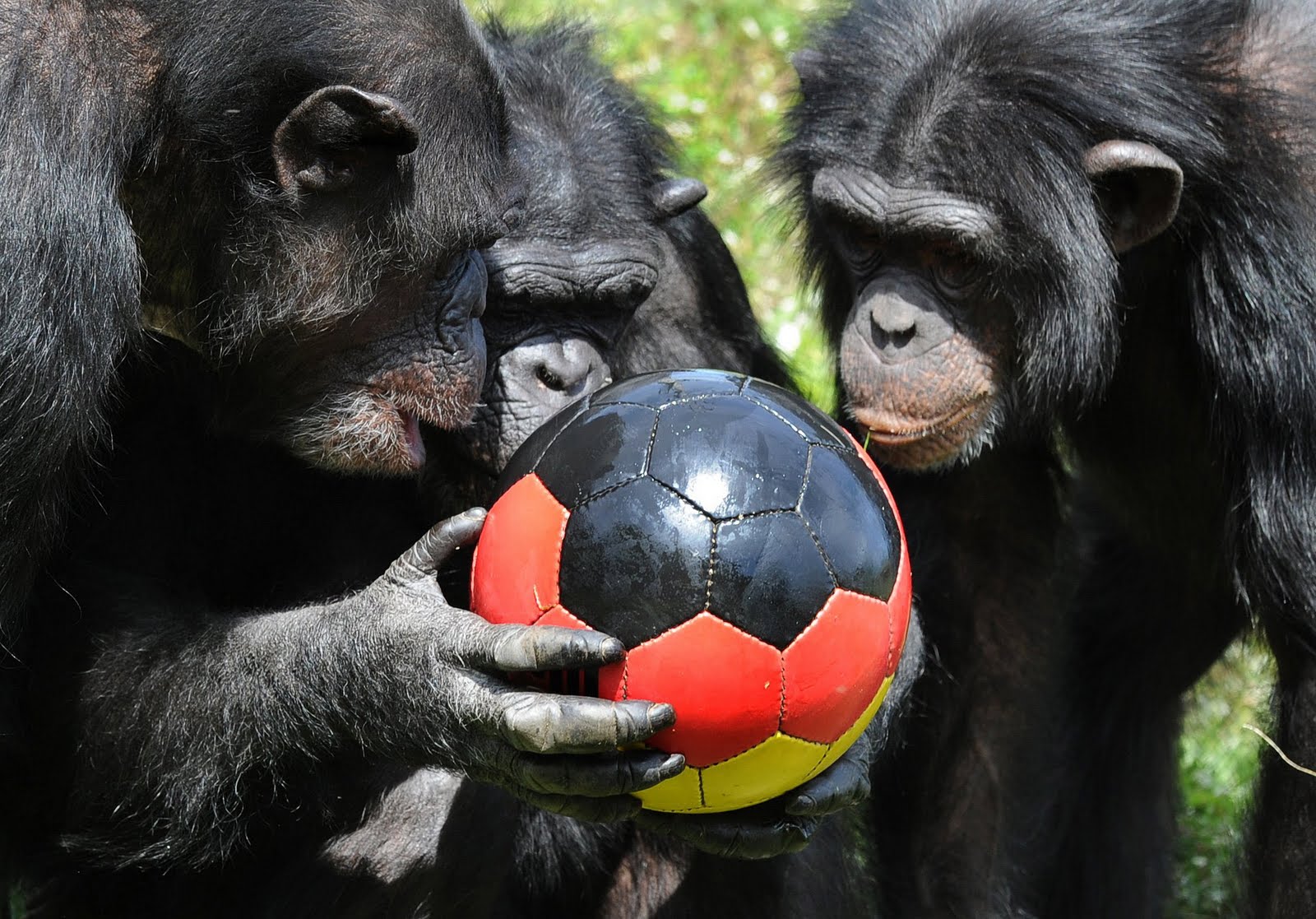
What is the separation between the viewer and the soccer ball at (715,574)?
362 centimetres

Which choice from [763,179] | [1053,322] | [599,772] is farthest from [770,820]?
[763,179]

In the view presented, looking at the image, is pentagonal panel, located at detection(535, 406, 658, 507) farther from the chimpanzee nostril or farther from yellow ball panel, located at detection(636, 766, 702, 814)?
the chimpanzee nostril

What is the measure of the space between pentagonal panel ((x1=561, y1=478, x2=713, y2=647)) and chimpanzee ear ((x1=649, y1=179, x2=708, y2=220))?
1.76 meters

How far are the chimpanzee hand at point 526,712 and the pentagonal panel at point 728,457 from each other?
0.38 m

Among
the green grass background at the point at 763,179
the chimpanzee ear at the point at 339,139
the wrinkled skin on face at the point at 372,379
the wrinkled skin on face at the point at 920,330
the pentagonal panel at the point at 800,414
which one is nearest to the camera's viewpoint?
the pentagonal panel at the point at 800,414

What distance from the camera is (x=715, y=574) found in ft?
11.9

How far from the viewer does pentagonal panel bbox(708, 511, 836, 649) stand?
3.63m

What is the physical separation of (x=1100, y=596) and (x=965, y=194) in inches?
76.8

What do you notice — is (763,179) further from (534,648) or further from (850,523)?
→ (534,648)

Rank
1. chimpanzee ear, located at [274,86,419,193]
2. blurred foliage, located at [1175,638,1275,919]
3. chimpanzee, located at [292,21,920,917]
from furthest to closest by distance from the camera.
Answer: blurred foliage, located at [1175,638,1275,919]
chimpanzee, located at [292,21,920,917]
chimpanzee ear, located at [274,86,419,193]

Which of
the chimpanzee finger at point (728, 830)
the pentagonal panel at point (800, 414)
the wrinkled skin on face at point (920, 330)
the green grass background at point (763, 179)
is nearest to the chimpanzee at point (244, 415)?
the chimpanzee finger at point (728, 830)

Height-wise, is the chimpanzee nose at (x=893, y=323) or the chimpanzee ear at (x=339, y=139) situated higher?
the chimpanzee ear at (x=339, y=139)

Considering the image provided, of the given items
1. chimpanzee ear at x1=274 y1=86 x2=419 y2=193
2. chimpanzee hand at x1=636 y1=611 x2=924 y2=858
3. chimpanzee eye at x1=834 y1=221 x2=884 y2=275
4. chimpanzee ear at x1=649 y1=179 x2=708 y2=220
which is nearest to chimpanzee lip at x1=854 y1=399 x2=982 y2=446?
chimpanzee eye at x1=834 y1=221 x2=884 y2=275

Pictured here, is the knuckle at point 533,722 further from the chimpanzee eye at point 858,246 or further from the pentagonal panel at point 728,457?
the chimpanzee eye at point 858,246
